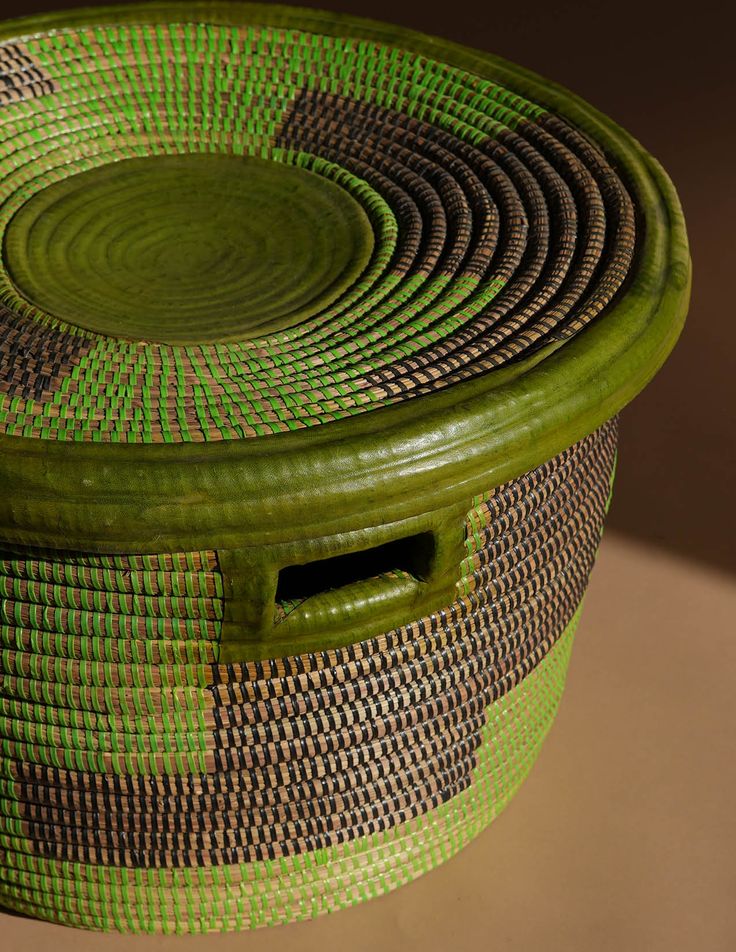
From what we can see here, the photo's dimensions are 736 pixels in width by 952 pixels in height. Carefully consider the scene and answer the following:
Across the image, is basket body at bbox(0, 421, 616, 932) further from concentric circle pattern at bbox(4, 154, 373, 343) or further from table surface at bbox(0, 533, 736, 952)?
concentric circle pattern at bbox(4, 154, 373, 343)

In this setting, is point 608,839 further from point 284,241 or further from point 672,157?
point 672,157

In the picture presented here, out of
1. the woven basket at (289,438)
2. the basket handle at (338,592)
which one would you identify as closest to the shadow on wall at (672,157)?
the woven basket at (289,438)

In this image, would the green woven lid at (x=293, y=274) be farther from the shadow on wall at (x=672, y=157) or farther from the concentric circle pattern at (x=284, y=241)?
the shadow on wall at (x=672, y=157)

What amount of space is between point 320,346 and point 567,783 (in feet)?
1.88

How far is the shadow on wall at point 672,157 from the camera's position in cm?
180

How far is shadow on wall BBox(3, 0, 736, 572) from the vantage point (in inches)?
70.8

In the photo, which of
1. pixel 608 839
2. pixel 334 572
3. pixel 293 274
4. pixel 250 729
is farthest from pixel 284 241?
pixel 608 839

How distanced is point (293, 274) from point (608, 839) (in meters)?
0.66

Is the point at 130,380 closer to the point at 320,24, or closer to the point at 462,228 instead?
the point at 462,228

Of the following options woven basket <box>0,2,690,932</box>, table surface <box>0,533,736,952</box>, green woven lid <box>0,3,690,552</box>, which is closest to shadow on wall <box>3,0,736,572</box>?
table surface <box>0,533,736,952</box>

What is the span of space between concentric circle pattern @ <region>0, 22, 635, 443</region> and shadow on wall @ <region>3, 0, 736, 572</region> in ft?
1.86

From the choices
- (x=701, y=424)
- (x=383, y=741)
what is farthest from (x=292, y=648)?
(x=701, y=424)

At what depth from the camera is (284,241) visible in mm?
1377

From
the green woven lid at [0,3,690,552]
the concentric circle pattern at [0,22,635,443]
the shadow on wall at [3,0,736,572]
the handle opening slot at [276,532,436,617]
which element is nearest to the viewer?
the green woven lid at [0,3,690,552]
